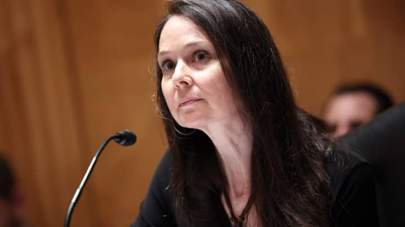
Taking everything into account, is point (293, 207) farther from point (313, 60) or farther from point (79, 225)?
point (79, 225)

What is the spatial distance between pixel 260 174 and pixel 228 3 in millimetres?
351

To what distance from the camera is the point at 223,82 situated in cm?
114

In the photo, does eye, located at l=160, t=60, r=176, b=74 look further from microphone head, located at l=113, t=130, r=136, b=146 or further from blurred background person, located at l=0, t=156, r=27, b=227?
blurred background person, located at l=0, t=156, r=27, b=227

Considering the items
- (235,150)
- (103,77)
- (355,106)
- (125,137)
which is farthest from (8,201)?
(355,106)

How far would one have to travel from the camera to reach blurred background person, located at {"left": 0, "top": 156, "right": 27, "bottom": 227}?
1.93 m

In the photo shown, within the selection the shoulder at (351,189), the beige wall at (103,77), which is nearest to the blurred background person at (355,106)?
the beige wall at (103,77)

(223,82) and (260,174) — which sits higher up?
(223,82)

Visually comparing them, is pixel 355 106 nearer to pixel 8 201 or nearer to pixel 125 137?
pixel 125 137

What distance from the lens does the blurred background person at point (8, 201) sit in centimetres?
193

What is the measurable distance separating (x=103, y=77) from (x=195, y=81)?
1.29 metres

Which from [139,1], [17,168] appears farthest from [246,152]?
[17,168]

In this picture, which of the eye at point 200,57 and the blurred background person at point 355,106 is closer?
the eye at point 200,57

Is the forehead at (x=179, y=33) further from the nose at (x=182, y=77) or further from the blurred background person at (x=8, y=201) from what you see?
the blurred background person at (x=8, y=201)

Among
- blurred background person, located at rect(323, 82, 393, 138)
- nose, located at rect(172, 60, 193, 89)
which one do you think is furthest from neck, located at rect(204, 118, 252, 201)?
blurred background person, located at rect(323, 82, 393, 138)
